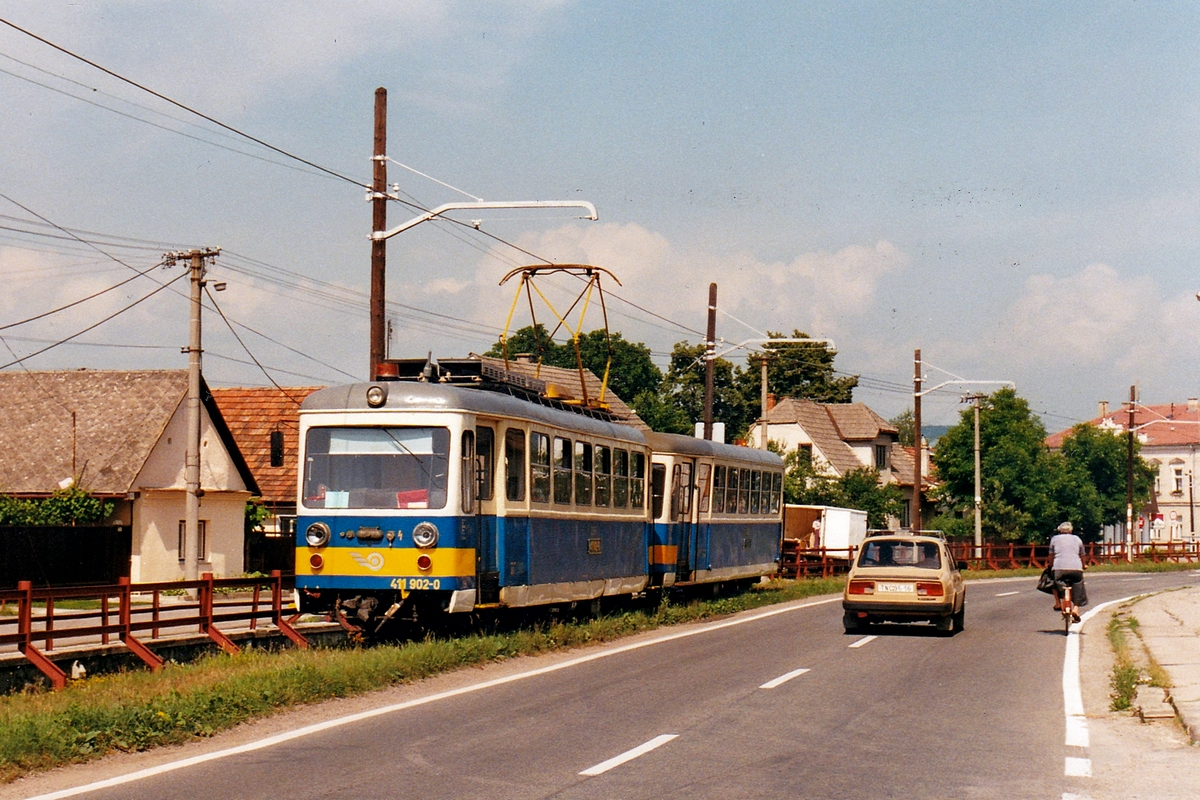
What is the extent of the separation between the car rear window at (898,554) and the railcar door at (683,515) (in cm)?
571

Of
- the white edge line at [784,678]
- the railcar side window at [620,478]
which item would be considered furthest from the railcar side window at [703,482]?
the white edge line at [784,678]

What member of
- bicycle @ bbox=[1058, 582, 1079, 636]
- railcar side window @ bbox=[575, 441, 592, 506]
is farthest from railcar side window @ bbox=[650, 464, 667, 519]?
bicycle @ bbox=[1058, 582, 1079, 636]

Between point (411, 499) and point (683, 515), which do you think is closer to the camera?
point (411, 499)

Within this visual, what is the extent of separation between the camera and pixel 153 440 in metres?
41.7

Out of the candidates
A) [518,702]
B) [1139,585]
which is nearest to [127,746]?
[518,702]

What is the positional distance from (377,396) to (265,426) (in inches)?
1433

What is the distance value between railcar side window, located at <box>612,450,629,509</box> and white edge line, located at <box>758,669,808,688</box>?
7891mm

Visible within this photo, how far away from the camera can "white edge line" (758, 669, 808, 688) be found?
15.3 metres

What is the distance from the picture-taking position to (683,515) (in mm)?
28422

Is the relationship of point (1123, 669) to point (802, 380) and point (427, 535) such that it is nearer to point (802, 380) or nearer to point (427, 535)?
point (427, 535)

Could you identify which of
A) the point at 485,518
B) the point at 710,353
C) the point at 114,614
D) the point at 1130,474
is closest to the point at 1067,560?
the point at 485,518

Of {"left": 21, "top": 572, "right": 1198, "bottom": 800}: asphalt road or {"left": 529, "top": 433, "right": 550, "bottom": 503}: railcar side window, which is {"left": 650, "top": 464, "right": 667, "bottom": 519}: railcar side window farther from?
{"left": 21, "top": 572, "right": 1198, "bottom": 800}: asphalt road

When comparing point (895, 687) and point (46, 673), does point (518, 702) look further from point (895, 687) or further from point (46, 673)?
point (46, 673)

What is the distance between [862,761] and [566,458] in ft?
38.6
